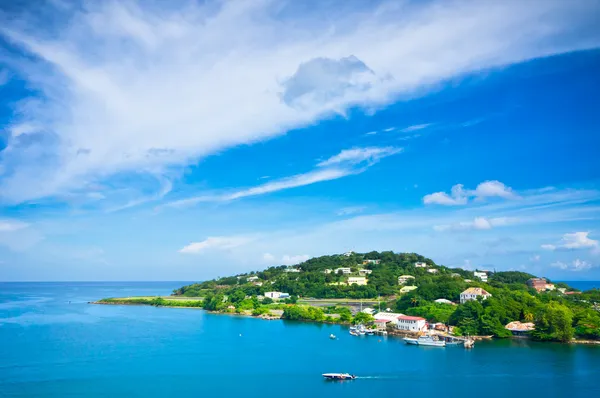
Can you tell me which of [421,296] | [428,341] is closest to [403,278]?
[421,296]

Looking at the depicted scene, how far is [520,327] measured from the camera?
99.6ft

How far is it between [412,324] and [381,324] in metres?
2.44

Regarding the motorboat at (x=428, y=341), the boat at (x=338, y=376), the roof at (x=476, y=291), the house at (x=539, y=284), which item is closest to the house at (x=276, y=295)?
the roof at (x=476, y=291)

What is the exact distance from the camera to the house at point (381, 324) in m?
34.2

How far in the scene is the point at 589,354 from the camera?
25328 millimetres

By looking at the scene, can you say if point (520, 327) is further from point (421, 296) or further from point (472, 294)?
point (421, 296)

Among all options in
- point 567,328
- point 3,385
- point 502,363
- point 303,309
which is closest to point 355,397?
point 502,363

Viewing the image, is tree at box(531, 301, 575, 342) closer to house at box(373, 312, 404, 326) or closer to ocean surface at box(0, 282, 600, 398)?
ocean surface at box(0, 282, 600, 398)

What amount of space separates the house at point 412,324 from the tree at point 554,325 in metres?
7.06

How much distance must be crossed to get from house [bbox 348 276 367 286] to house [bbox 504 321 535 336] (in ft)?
93.6

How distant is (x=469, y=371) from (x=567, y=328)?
33.9ft

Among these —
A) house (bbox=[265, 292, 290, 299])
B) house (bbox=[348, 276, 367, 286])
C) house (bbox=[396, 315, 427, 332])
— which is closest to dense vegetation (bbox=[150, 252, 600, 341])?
house (bbox=[348, 276, 367, 286])

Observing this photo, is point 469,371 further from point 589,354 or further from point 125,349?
point 125,349

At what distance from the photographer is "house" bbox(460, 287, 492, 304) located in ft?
129
